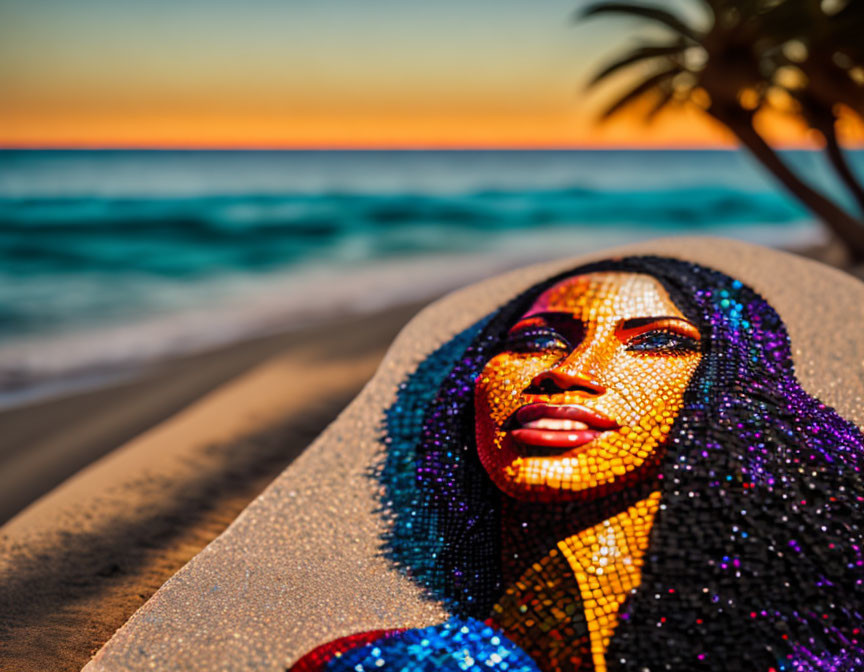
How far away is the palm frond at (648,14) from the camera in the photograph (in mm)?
9586

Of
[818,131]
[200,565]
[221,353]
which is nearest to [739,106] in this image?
[818,131]

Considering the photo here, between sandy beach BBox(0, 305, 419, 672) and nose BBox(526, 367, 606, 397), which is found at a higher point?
nose BBox(526, 367, 606, 397)

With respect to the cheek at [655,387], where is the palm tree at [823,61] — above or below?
above

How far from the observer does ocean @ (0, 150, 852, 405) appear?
1032 cm

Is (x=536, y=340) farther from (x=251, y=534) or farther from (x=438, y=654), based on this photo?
(x=251, y=534)

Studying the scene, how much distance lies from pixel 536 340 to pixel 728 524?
877 mm

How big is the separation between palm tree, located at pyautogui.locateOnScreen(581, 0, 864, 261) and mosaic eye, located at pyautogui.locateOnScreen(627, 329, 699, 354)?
24.9 feet

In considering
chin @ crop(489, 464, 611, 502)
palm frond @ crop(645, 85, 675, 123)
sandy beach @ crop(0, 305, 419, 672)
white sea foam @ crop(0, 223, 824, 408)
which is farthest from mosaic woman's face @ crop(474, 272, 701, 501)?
palm frond @ crop(645, 85, 675, 123)

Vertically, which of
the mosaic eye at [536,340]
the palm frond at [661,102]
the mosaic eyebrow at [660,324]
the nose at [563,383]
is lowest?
the nose at [563,383]

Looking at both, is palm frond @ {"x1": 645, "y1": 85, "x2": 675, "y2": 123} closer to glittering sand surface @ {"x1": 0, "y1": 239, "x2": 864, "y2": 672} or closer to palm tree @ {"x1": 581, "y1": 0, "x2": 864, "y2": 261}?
palm tree @ {"x1": 581, "y1": 0, "x2": 864, "y2": 261}

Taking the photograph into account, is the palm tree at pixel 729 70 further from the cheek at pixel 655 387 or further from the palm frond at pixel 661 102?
the cheek at pixel 655 387

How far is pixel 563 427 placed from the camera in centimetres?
241

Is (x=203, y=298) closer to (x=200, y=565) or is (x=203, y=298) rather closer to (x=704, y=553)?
(x=200, y=565)

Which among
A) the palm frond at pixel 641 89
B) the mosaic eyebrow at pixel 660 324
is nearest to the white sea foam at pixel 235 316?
the palm frond at pixel 641 89
